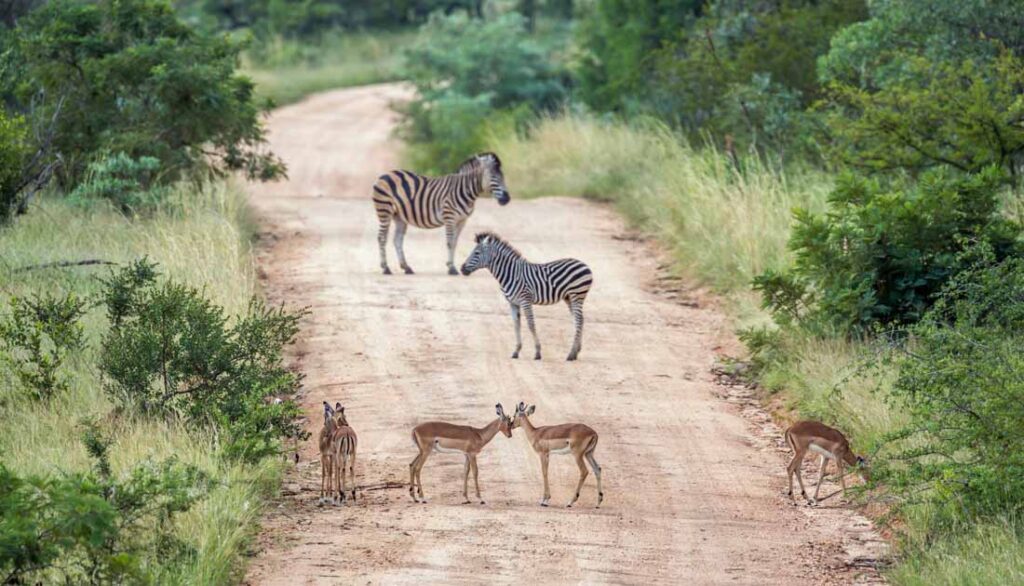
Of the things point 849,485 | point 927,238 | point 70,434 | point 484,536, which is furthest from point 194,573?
point 927,238

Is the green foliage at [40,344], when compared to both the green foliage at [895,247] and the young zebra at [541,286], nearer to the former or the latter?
the young zebra at [541,286]

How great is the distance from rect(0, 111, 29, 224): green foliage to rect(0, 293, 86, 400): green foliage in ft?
13.0

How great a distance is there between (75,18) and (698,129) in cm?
1026

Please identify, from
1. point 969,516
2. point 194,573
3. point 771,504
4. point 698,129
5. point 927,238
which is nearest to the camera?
point 194,573

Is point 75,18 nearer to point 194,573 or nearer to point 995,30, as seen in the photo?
point 995,30

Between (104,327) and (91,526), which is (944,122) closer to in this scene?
(104,327)

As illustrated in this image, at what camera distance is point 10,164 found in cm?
1619

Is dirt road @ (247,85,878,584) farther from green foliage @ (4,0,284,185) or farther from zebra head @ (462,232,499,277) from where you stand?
green foliage @ (4,0,284,185)

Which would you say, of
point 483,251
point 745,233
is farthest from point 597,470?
point 745,233

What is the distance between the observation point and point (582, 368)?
13.9 metres

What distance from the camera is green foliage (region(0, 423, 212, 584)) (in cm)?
774

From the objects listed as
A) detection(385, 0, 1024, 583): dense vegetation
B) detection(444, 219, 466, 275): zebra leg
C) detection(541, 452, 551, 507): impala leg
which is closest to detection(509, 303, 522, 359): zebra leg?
detection(385, 0, 1024, 583): dense vegetation

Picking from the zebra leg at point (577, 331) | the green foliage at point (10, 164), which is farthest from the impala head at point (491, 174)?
the green foliage at point (10, 164)

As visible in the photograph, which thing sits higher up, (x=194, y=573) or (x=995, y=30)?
(x=995, y=30)
